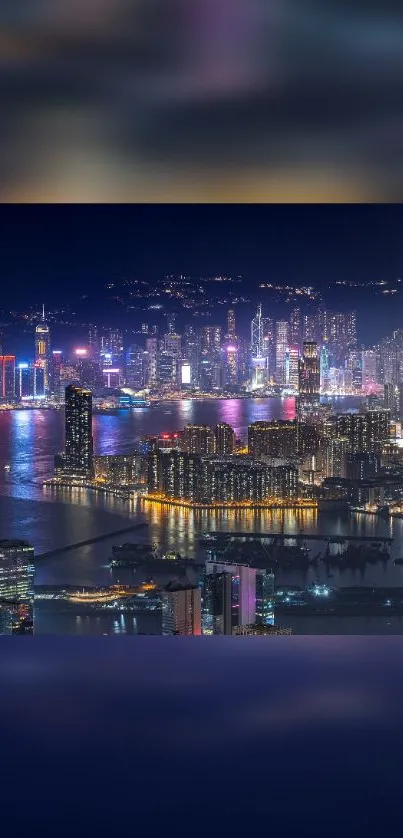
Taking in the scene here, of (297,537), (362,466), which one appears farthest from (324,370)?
(297,537)

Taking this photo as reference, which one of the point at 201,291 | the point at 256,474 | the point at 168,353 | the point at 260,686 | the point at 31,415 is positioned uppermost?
the point at 201,291

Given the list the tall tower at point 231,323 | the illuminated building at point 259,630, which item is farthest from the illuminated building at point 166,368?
the illuminated building at point 259,630

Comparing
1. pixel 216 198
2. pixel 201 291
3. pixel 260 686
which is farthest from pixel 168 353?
pixel 260 686

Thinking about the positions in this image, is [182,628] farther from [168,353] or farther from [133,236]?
[133,236]

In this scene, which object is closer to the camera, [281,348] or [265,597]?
[265,597]

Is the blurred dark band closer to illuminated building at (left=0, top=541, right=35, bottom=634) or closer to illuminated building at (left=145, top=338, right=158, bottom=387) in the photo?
illuminated building at (left=145, top=338, right=158, bottom=387)

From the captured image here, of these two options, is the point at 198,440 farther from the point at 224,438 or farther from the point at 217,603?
the point at 217,603
